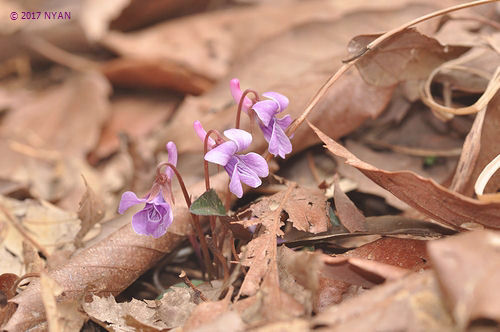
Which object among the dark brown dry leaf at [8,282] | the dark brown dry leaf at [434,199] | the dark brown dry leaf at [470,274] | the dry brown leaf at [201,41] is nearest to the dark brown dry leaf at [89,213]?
the dark brown dry leaf at [8,282]

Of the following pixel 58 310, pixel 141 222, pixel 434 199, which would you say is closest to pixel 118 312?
pixel 58 310

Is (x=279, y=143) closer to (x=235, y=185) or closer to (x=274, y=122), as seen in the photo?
(x=274, y=122)

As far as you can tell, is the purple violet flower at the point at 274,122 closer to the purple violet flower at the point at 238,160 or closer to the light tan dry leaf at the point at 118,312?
the purple violet flower at the point at 238,160

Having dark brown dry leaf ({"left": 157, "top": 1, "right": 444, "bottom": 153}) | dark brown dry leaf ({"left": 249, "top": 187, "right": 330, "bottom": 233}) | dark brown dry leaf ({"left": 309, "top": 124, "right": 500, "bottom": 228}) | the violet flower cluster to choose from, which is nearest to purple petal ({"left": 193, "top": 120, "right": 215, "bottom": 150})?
the violet flower cluster

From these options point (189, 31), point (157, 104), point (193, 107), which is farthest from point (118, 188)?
point (189, 31)

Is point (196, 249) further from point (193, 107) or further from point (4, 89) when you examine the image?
point (4, 89)
